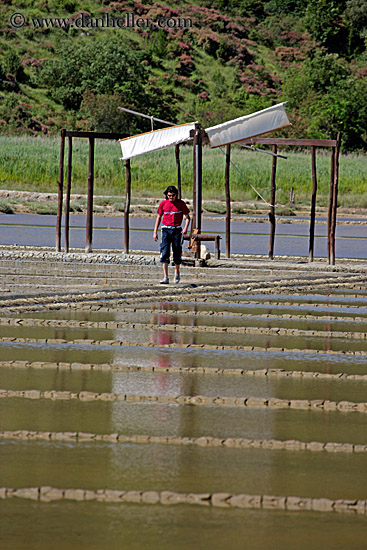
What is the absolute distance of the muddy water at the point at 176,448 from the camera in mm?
4113

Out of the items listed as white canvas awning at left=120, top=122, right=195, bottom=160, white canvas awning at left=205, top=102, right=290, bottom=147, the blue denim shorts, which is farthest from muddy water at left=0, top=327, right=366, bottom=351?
white canvas awning at left=120, top=122, right=195, bottom=160

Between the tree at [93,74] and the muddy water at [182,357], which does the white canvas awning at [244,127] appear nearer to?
the muddy water at [182,357]

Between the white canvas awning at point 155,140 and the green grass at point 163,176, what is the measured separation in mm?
22835

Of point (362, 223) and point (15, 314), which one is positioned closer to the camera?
point (15, 314)

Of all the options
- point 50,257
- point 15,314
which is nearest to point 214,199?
point 50,257

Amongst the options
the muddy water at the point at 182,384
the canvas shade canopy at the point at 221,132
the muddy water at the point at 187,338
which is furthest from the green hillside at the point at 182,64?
the muddy water at the point at 182,384

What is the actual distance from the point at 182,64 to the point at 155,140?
5760 cm

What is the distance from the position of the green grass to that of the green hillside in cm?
784

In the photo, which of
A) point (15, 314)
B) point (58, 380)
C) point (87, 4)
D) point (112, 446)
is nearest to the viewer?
point (112, 446)

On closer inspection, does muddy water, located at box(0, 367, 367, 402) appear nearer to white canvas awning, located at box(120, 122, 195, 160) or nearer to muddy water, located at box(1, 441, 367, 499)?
muddy water, located at box(1, 441, 367, 499)

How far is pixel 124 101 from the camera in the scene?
5816cm

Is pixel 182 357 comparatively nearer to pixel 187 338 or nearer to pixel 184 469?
pixel 187 338

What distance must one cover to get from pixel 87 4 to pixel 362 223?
52645mm

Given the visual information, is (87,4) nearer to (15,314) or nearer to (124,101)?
(124,101)
